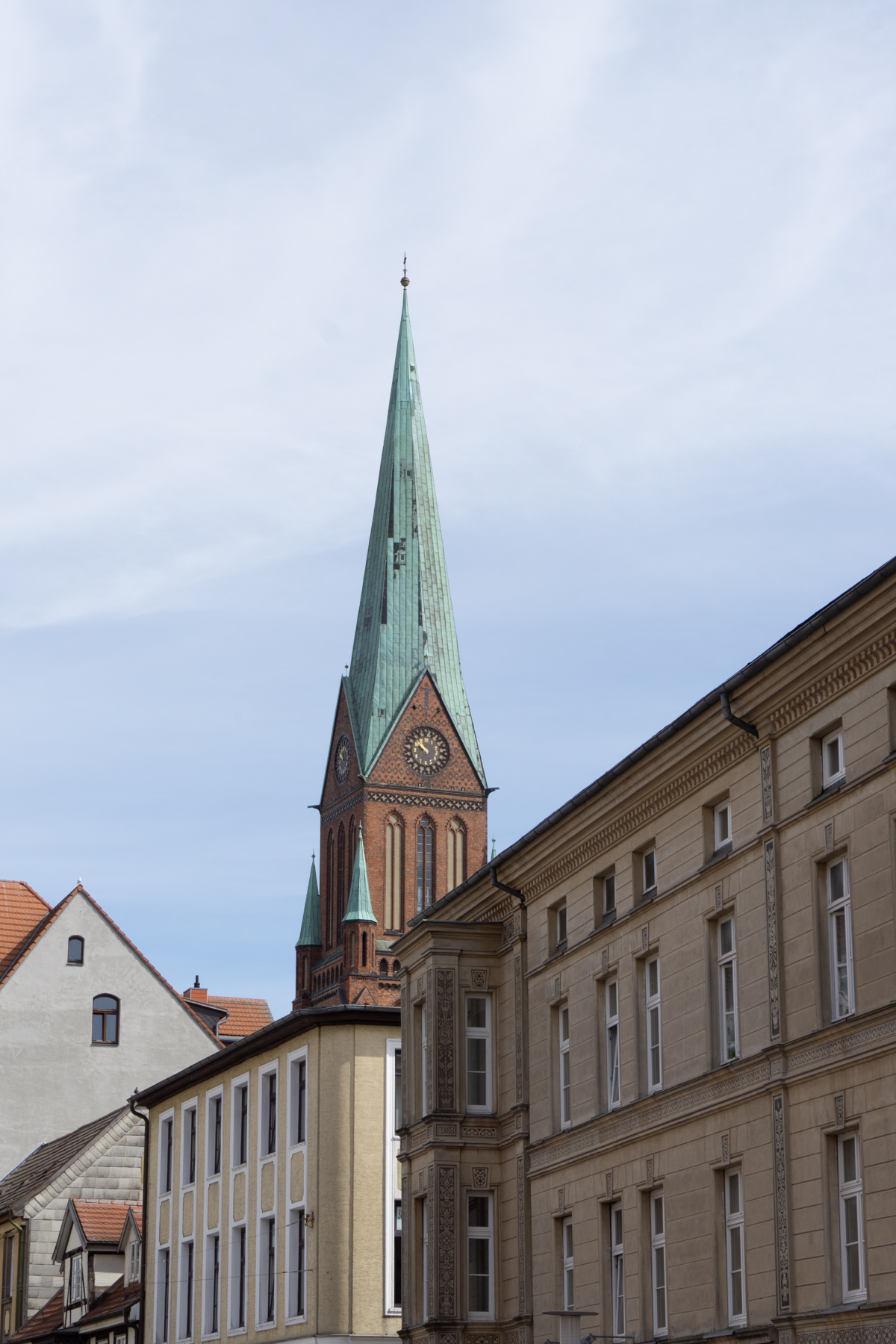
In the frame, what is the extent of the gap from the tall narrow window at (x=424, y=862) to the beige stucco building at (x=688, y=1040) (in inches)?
3868

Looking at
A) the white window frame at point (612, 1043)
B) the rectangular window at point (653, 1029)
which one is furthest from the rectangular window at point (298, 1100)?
the rectangular window at point (653, 1029)

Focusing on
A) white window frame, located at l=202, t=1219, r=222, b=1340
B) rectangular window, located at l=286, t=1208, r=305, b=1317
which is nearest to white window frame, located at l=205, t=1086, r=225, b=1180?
white window frame, located at l=202, t=1219, r=222, b=1340

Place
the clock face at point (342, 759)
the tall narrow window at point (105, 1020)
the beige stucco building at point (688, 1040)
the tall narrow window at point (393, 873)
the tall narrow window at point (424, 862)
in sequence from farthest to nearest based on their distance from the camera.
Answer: the clock face at point (342, 759)
the tall narrow window at point (424, 862)
the tall narrow window at point (393, 873)
the tall narrow window at point (105, 1020)
the beige stucco building at point (688, 1040)

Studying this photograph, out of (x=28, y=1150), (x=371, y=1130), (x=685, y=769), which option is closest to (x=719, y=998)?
(x=685, y=769)

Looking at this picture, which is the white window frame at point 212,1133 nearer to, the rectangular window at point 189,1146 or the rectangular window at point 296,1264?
the rectangular window at point 189,1146

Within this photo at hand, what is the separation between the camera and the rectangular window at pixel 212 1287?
159ft

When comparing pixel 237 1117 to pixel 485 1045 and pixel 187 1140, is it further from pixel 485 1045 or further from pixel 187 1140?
pixel 485 1045

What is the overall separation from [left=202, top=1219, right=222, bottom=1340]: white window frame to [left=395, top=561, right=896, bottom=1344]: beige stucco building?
1151 centimetres

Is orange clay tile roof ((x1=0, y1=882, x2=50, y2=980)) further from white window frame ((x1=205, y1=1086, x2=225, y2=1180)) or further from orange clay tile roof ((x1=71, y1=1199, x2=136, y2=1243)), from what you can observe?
white window frame ((x1=205, y1=1086, x2=225, y2=1180))

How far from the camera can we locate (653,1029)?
3145cm

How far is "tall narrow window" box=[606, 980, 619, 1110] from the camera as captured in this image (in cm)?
3266

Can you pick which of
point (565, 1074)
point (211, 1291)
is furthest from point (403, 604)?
point (565, 1074)

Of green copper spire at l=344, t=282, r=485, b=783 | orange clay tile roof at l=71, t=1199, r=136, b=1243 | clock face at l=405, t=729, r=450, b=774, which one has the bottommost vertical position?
orange clay tile roof at l=71, t=1199, r=136, b=1243

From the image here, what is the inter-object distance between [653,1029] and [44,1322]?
33279mm
